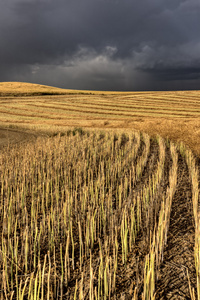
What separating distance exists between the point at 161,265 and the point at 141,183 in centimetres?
248

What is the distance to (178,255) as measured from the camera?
2619 mm

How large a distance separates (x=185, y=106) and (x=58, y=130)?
56.9 ft

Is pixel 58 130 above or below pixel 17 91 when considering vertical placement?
below

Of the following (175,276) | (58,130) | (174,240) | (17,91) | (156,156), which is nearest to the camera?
(175,276)

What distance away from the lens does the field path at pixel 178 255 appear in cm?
216

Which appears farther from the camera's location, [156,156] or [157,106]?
[157,106]

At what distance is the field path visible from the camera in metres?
2.16

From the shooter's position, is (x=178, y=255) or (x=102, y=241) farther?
(x=102, y=241)

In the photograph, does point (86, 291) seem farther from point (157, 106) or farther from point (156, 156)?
point (157, 106)

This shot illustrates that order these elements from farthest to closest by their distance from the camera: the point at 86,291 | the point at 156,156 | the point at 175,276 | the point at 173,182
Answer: the point at 156,156
the point at 173,182
the point at 175,276
the point at 86,291

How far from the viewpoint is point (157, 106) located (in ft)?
83.0

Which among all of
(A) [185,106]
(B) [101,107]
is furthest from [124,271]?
(A) [185,106]

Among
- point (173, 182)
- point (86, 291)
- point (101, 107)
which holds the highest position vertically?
point (101, 107)

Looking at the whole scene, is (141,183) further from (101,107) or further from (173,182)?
(101,107)
